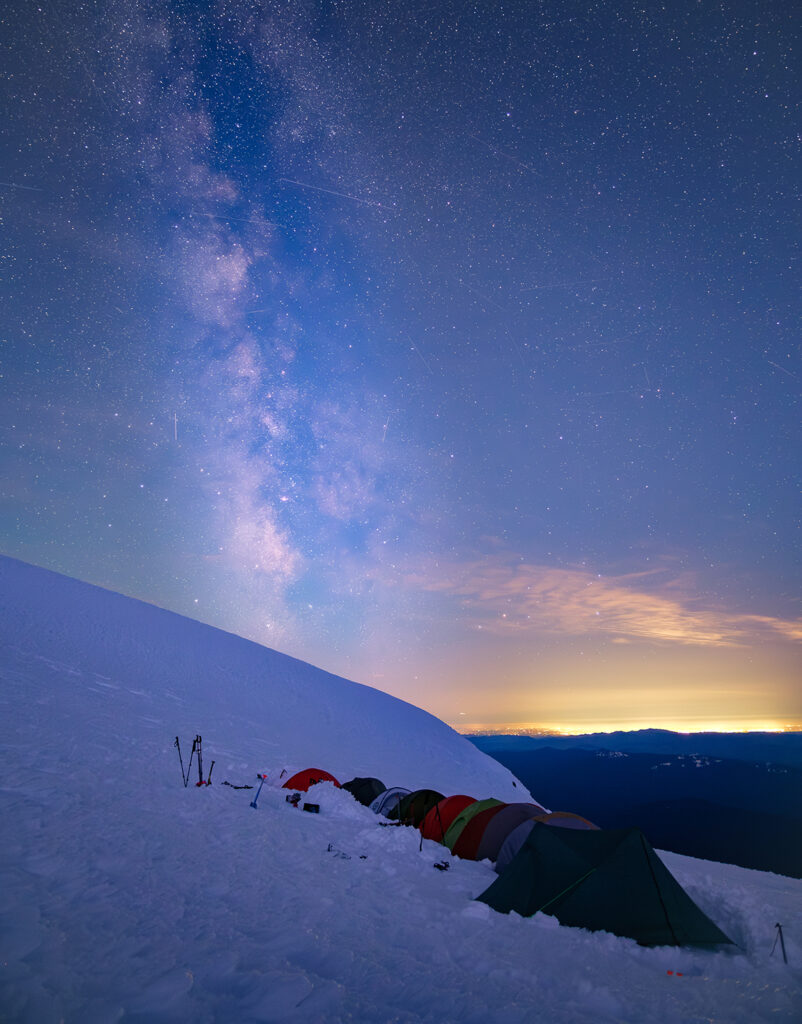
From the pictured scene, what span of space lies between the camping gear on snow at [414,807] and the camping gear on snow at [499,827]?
6.05 m

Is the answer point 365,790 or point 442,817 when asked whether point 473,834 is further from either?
point 365,790

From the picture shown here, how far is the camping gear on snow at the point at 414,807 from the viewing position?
19.3 meters

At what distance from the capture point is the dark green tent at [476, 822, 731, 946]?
8133 mm

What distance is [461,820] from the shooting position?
1455cm

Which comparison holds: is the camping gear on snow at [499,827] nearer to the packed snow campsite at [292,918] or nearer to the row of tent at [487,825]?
the row of tent at [487,825]

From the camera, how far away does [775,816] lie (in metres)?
168

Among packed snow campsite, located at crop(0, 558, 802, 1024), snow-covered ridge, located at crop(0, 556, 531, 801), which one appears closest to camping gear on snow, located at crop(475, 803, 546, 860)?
packed snow campsite, located at crop(0, 558, 802, 1024)

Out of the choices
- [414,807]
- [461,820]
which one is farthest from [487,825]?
[414,807]

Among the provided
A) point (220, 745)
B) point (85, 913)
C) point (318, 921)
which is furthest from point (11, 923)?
point (220, 745)

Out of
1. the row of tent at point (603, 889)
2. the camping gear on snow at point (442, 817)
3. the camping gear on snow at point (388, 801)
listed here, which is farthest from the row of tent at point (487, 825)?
the camping gear on snow at point (388, 801)

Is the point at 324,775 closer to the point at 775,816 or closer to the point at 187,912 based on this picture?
the point at 187,912

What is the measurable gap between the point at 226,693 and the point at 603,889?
38.0m

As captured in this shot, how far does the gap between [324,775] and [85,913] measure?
17.9 metres

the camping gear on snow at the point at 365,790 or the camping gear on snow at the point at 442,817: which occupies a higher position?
the camping gear on snow at the point at 442,817
